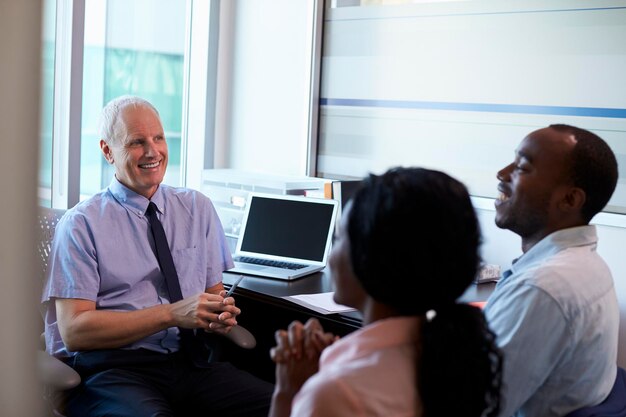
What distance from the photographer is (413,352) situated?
3.31 feet

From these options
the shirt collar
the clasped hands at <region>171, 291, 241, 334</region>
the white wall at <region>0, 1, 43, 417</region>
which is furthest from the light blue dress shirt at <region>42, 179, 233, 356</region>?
the white wall at <region>0, 1, 43, 417</region>

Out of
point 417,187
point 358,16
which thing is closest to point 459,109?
point 358,16

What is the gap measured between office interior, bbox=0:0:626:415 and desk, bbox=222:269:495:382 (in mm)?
669

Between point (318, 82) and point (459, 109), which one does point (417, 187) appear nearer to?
point (459, 109)

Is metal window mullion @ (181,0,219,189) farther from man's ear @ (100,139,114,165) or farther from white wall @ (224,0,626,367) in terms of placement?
man's ear @ (100,139,114,165)

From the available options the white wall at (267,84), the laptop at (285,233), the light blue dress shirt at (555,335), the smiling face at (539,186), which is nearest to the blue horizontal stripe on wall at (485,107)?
the white wall at (267,84)

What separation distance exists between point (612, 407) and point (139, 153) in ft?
4.85

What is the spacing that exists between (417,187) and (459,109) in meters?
2.18

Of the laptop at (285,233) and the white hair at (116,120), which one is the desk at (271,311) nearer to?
the laptop at (285,233)

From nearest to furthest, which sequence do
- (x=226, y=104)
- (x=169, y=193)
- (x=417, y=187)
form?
(x=417, y=187)
(x=169, y=193)
(x=226, y=104)

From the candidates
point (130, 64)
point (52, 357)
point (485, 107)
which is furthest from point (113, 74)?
point (52, 357)

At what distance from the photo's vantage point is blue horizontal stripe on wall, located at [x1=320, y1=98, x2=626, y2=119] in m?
2.69

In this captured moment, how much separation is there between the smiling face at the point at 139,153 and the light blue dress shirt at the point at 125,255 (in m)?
0.03

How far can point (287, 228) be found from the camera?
2.88 meters
